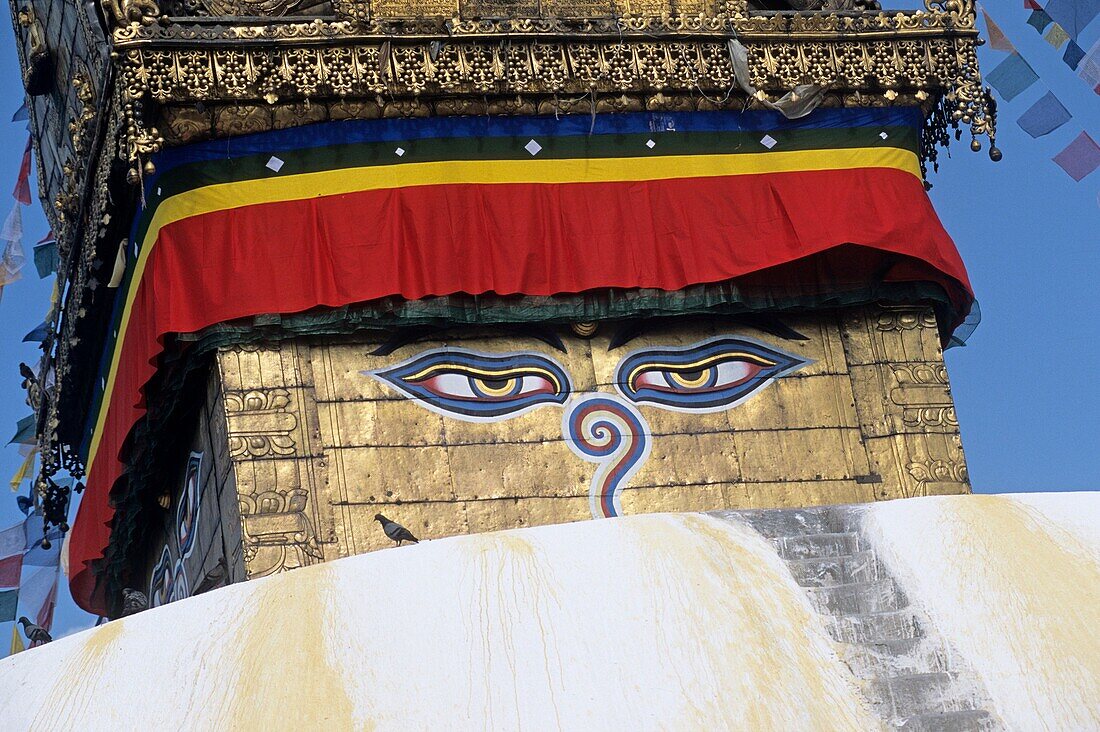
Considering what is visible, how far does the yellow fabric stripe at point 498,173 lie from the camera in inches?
536

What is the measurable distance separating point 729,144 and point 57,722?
7658mm

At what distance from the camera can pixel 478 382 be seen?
45.2 ft

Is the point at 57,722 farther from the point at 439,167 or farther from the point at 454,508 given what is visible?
the point at 439,167

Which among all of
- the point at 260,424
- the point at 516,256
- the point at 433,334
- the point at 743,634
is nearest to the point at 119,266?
the point at 260,424

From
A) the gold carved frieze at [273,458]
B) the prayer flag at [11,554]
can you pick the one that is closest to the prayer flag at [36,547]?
the prayer flag at [11,554]

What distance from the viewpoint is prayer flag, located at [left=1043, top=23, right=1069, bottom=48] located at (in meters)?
15.1

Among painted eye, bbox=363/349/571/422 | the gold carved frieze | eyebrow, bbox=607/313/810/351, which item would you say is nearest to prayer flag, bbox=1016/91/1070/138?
eyebrow, bbox=607/313/810/351

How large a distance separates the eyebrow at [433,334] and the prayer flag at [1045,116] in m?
4.19

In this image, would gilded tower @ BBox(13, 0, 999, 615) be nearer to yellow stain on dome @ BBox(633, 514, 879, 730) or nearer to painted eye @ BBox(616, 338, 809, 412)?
painted eye @ BBox(616, 338, 809, 412)

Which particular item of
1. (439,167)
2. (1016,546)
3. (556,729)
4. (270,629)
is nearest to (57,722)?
(270,629)

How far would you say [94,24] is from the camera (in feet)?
46.4

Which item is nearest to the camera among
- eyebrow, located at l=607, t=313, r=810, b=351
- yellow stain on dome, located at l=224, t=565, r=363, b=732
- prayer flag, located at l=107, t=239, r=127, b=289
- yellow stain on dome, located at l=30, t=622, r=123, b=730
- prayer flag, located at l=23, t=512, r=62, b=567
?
yellow stain on dome, located at l=224, t=565, r=363, b=732

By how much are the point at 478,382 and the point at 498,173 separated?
1556mm

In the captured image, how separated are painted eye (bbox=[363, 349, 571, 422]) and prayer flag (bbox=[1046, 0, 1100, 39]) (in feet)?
16.4
